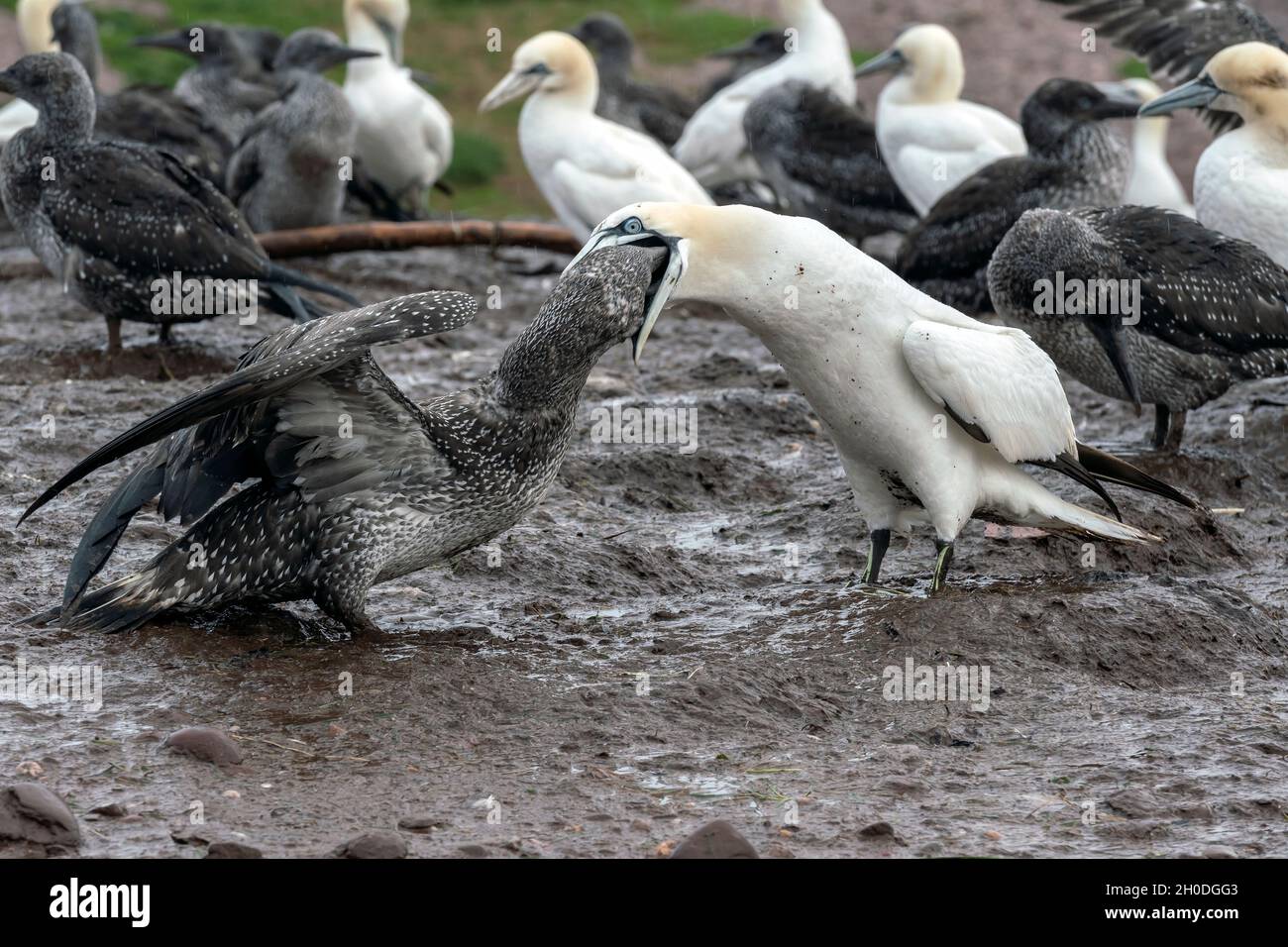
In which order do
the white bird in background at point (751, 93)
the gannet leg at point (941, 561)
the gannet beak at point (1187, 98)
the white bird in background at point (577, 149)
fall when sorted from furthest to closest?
the white bird in background at point (751, 93) < the white bird in background at point (577, 149) < the gannet beak at point (1187, 98) < the gannet leg at point (941, 561)

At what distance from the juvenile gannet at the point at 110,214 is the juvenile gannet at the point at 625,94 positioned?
6.66 m

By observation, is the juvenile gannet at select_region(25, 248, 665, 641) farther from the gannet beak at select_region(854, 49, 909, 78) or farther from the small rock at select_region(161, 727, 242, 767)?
the gannet beak at select_region(854, 49, 909, 78)

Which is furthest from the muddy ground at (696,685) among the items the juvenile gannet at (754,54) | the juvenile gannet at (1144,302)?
the juvenile gannet at (754,54)

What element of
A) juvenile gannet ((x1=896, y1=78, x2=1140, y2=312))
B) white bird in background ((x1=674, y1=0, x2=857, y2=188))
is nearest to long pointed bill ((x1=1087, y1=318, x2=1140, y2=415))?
juvenile gannet ((x1=896, y1=78, x2=1140, y2=312))

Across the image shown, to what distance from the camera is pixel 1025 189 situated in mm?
9680

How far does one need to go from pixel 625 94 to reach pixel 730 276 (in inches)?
429

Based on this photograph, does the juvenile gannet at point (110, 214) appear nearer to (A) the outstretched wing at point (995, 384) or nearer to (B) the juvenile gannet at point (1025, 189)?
(B) the juvenile gannet at point (1025, 189)

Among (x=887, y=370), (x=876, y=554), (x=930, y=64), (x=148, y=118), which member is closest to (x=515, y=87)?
(x=148, y=118)

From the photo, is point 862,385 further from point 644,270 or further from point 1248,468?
point 1248,468

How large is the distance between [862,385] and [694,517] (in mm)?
1502

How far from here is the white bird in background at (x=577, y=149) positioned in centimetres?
1085

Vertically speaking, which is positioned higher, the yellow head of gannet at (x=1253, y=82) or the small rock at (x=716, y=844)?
the yellow head of gannet at (x=1253, y=82)

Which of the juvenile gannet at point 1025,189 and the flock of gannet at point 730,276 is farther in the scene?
the juvenile gannet at point 1025,189

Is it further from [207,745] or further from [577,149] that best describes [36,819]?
[577,149]
